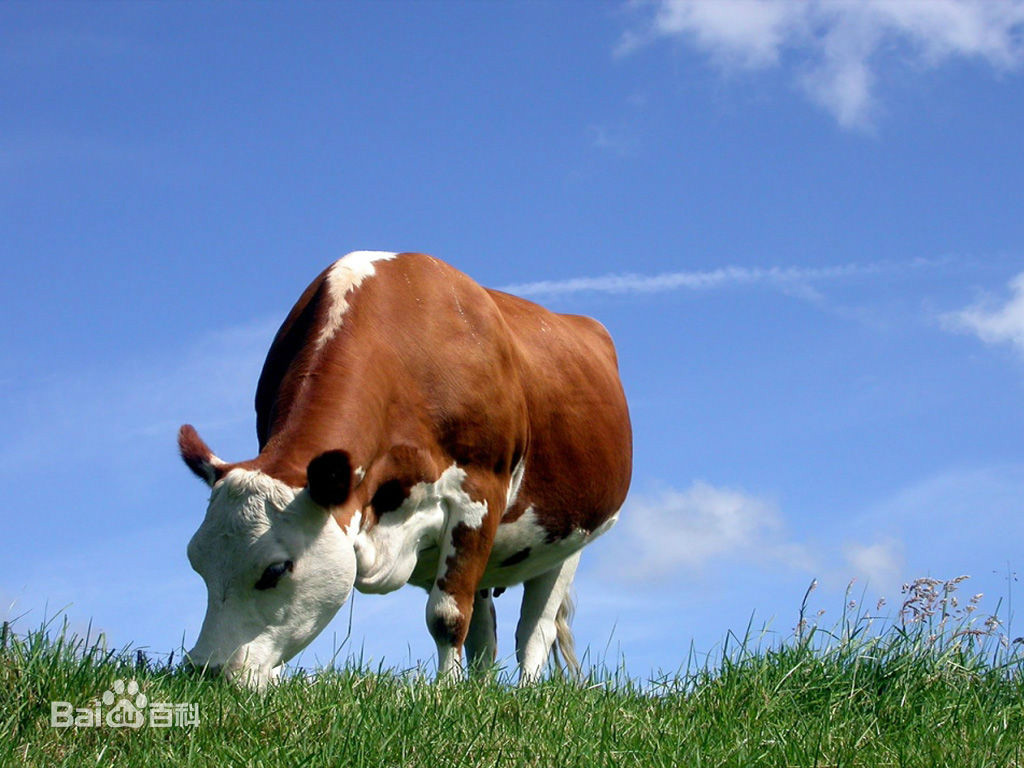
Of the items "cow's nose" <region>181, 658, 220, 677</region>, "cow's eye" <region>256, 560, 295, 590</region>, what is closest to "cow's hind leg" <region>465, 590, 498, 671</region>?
"cow's eye" <region>256, 560, 295, 590</region>

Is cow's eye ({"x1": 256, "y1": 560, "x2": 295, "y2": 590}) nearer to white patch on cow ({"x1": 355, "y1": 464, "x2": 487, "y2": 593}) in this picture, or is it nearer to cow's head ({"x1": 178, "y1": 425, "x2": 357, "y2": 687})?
cow's head ({"x1": 178, "y1": 425, "x2": 357, "y2": 687})

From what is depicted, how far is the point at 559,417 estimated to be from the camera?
902 centimetres

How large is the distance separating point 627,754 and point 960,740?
1488mm

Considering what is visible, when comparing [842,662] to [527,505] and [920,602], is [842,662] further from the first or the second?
[527,505]

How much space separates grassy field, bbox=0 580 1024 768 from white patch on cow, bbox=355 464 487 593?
5.41 feet

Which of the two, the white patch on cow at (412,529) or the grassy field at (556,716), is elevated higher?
the white patch on cow at (412,529)

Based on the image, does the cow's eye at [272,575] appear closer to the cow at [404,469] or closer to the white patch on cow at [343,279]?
the cow at [404,469]

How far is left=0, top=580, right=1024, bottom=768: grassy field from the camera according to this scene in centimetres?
451

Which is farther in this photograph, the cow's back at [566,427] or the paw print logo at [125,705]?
the cow's back at [566,427]

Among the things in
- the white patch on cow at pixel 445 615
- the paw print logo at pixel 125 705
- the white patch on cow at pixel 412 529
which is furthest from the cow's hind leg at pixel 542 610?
the paw print logo at pixel 125 705

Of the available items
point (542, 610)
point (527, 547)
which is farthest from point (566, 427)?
point (542, 610)

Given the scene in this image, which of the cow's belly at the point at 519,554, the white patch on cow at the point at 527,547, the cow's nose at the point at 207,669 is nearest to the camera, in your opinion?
the cow's nose at the point at 207,669

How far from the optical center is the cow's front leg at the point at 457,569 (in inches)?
301

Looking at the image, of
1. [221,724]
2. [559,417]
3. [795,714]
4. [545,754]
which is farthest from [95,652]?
[559,417]
